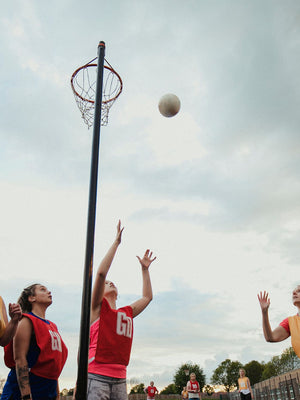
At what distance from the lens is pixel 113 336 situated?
4.11m

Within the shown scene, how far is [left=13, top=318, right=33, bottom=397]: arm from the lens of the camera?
11.3 ft

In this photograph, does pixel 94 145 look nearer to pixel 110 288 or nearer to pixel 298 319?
pixel 110 288

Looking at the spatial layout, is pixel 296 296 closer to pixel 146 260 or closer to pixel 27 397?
pixel 146 260

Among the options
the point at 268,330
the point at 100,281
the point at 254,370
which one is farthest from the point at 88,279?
the point at 254,370

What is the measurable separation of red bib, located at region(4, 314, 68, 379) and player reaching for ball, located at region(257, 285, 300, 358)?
269cm

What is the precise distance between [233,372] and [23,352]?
100 metres

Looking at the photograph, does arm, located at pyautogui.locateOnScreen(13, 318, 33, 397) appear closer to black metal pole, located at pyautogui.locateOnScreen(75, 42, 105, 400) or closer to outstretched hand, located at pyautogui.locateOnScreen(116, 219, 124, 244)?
black metal pole, located at pyautogui.locateOnScreen(75, 42, 105, 400)

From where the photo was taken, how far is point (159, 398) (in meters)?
55.2

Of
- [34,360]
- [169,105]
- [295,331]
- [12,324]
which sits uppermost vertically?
[169,105]

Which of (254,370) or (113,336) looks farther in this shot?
(254,370)

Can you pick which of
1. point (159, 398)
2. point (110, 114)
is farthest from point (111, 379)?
point (159, 398)

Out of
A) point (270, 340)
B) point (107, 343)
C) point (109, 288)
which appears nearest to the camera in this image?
point (107, 343)

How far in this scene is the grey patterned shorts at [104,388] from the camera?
372 centimetres

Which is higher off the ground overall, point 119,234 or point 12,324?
point 119,234
